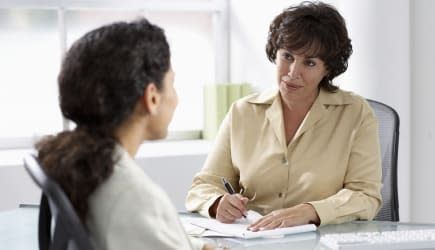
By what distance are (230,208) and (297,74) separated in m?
0.53

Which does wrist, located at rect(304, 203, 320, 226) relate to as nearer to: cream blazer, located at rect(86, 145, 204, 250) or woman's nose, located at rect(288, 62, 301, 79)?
woman's nose, located at rect(288, 62, 301, 79)

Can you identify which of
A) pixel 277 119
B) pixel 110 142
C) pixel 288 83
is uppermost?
pixel 110 142

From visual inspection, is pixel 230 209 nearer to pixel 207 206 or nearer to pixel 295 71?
pixel 207 206

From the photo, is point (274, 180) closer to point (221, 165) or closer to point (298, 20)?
point (221, 165)

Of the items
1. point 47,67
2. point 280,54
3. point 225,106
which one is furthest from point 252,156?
point 47,67

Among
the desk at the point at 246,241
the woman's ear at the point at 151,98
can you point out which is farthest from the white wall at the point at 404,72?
the woman's ear at the point at 151,98

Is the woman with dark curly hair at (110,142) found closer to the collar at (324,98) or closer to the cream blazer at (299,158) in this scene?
the cream blazer at (299,158)

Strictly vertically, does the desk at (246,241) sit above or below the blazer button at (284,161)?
below

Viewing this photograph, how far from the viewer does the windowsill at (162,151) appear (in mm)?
3449

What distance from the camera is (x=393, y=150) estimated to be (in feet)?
7.75

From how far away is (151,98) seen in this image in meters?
1.26

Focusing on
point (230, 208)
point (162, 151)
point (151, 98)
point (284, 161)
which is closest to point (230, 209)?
point (230, 208)

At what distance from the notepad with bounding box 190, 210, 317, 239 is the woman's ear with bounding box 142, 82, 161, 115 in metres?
0.66

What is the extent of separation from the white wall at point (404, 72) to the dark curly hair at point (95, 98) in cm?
217
